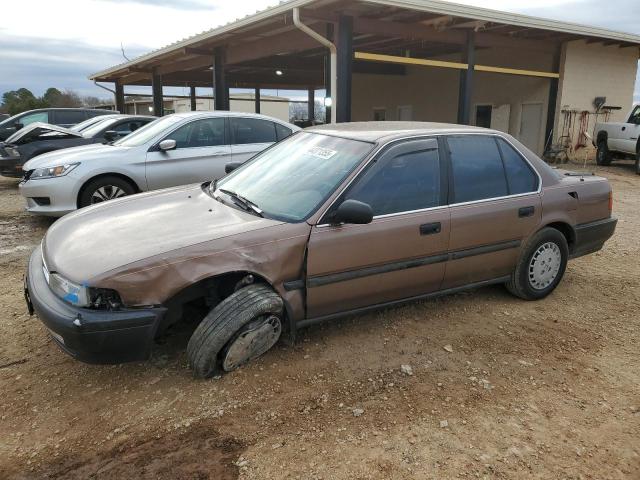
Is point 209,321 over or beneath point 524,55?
beneath

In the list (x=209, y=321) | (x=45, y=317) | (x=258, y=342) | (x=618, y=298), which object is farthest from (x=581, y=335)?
(x=45, y=317)

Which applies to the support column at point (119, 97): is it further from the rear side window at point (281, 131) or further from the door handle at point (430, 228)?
the door handle at point (430, 228)

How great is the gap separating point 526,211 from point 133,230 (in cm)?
303

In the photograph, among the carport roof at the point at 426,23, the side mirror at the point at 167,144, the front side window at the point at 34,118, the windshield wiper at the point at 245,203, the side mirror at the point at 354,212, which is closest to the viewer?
the side mirror at the point at 354,212

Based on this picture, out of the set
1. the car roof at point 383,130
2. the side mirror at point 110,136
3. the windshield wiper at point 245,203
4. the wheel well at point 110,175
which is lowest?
the wheel well at point 110,175

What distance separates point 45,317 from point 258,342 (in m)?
1.22

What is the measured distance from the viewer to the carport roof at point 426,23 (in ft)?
32.0

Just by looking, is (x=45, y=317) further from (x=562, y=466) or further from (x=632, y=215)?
(x=632, y=215)

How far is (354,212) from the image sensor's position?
10.0ft

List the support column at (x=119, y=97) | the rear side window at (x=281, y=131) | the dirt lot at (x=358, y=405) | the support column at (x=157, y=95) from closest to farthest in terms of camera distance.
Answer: the dirt lot at (x=358, y=405) → the rear side window at (x=281, y=131) → the support column at (x=157, y=95) → the support column at (x=119, y=97)

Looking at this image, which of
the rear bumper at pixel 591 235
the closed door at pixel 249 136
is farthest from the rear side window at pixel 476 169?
the closed door at pixel 249 136

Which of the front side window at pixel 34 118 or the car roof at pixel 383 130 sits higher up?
the car roof at pixel 383 130

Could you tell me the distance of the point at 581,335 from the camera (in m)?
3.81

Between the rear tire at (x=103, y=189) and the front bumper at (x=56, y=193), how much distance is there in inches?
4.7
